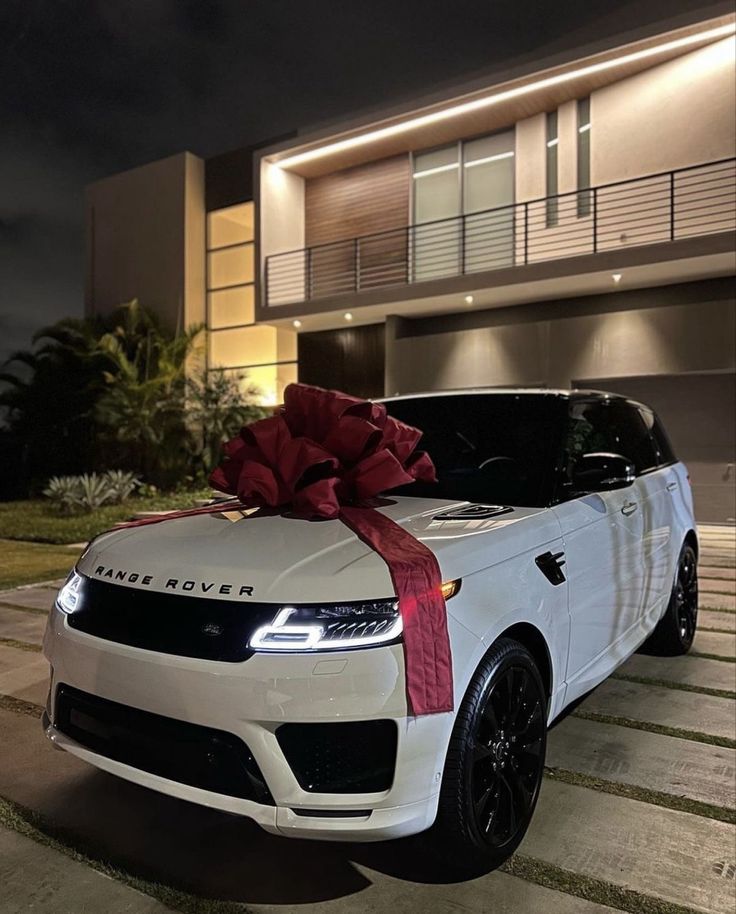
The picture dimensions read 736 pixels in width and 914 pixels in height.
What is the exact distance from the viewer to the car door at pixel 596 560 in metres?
2.72

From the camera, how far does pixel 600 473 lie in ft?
9.25

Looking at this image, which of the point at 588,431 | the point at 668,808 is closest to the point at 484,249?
the point at 588,431

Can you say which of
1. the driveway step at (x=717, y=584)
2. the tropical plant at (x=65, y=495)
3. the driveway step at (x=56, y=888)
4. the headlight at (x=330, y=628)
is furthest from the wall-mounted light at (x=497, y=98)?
the driveway step at (x=56, y=888)

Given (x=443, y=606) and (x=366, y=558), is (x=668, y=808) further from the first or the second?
(x=366, y=558)

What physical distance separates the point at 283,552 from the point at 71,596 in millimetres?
796

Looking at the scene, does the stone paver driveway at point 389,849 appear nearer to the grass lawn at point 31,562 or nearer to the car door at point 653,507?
the car door at point 653,507

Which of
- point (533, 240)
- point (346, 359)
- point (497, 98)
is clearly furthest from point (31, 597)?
point (497, 98)

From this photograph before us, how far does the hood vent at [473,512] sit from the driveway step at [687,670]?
2.04 meters

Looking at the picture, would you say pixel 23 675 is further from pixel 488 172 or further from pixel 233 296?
pixel 233 296

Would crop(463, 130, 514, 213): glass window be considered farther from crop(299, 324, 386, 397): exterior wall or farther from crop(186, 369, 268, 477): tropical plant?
crop(186, 369, 268, 477): tropical plant

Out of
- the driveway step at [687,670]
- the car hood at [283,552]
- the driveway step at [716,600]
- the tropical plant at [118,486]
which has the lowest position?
the driveway step at [716,600]

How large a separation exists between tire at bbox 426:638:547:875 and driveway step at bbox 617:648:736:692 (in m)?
1.98

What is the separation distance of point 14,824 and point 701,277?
1222cm

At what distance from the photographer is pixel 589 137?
13195mm
